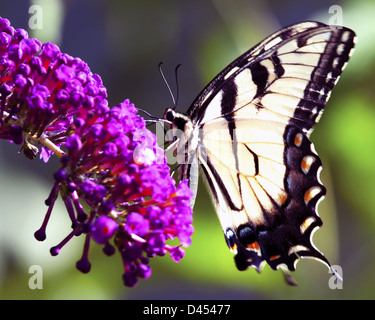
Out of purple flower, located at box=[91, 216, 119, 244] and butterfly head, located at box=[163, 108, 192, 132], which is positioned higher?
butterfly head, located at box=[163, 108, 192, 132]

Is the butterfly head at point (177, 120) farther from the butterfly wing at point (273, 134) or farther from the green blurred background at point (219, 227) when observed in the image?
the green blurred background at point (219, 227)

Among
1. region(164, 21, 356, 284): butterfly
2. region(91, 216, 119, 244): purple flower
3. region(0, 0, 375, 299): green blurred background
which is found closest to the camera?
region(91, 216, 119, 244): purple flower

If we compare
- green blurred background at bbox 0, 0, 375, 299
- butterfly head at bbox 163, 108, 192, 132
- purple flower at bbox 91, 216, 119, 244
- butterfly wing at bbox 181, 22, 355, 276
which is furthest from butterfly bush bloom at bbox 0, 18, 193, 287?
green blurred background at bbox 0, 0, 375, 299

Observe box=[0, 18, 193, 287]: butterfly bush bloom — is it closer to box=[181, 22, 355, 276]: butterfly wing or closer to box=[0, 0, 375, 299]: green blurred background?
box=[181, 22, 355, 276]: butterfly wing

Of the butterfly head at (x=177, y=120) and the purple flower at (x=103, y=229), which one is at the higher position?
the butterfly head at (x=177, y=120)

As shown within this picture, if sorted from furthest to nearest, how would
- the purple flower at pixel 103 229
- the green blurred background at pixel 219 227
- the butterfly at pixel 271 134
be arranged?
the green blurred background at pixel 219 227 → the butterfly at pixel 271 134 → the purple flower at pixel 103 229

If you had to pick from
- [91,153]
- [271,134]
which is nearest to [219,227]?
[271,134]

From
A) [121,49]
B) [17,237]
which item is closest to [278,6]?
[121,49]

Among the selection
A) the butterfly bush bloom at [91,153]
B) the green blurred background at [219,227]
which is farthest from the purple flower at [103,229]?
the green blurred background at [219,227]
